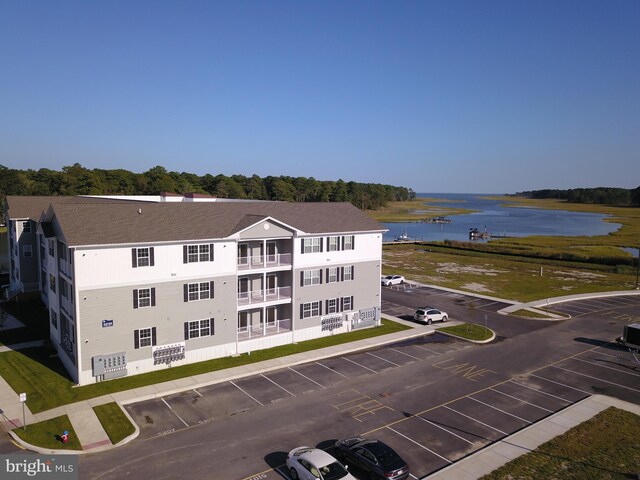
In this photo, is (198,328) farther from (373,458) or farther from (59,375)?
(373,458)

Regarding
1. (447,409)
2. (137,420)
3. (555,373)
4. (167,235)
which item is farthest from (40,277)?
(555,373)

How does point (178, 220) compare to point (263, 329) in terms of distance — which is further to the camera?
point (263, 329)

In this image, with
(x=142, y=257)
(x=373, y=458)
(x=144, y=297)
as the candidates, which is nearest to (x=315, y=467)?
(x=373, y=458)

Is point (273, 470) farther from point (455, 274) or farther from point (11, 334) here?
point (455, 274)

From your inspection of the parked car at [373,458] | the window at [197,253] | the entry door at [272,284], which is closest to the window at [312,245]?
the entry door at [272,284]

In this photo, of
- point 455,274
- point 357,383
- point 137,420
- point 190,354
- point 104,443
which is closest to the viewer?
point 104,443

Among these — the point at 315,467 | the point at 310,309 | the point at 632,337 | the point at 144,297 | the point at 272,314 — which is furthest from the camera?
the point at 310,309

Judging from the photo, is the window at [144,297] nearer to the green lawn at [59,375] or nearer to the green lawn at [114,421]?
the green lawn at [59,375]
